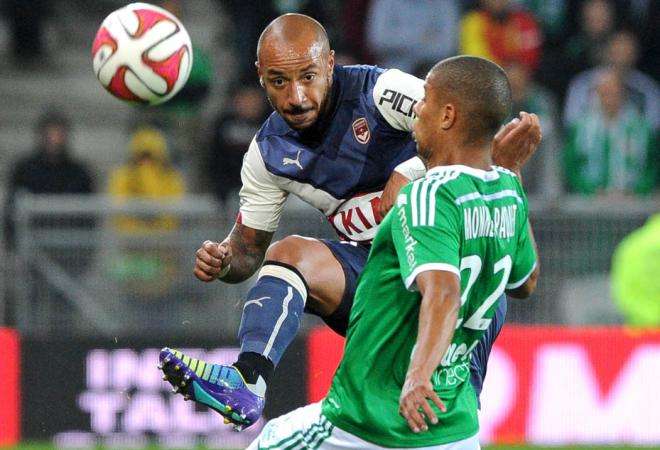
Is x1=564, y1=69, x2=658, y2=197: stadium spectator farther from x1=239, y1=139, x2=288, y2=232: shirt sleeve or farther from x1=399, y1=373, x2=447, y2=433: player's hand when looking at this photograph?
x1=399, y1=373, x2=447, y2=433: player's hand

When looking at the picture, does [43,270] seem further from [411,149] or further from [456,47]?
[411,149]

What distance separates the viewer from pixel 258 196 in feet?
20.7

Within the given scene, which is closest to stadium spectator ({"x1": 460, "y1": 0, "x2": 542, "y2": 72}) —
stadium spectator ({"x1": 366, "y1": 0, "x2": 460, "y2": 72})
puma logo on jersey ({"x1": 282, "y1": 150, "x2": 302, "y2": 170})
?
stadium spectator ({"x1": 366, "y1": 0, "x2": 460, "y2": 72})

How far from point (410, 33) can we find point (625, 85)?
1.93 m

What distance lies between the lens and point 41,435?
10891 millimetres

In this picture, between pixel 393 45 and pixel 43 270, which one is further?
pixel 393 45

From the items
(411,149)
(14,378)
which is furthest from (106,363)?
(411,149)

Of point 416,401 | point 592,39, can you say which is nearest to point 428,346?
point 416,401

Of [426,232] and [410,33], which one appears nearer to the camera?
[426,232]

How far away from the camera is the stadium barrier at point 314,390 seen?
10.8 meters

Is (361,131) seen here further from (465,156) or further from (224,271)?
(465,156)

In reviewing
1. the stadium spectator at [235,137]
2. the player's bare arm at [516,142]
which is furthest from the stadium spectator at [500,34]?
the player's bare arm at [516,142]

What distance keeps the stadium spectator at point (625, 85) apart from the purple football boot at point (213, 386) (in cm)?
762

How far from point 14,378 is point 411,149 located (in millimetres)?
5613
